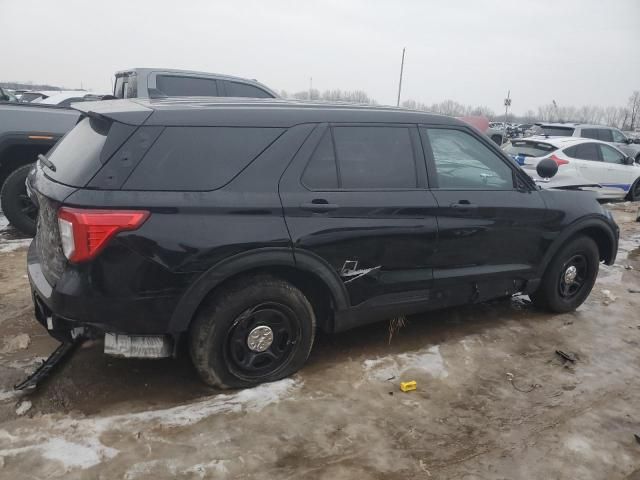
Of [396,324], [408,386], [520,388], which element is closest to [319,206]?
[408,386]

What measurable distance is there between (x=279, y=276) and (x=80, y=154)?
4.40ft

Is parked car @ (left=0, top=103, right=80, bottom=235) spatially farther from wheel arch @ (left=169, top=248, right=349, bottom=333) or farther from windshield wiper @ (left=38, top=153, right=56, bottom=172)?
wheel arch @ (left=169, top=248, right=349, bottom=333)

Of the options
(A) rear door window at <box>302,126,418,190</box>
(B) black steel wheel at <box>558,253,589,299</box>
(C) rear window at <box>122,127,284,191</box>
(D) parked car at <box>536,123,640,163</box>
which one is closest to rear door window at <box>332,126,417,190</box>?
(A) rear door window at <box>302,126,418,190</box>

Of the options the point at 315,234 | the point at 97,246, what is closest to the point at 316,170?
the point at 315,234

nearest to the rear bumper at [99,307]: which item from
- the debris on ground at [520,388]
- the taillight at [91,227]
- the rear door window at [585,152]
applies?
the taillight at [91,227]

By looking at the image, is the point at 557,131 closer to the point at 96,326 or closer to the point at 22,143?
the point at 22,143

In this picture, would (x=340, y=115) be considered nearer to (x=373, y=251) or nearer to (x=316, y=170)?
(x=316, y=170)

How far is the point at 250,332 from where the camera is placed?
123 inches

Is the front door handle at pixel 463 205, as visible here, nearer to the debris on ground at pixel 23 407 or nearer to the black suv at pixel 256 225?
the black suv at pixel 256 225

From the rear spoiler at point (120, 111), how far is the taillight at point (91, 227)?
54cm

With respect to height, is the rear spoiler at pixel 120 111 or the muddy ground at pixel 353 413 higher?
the rear spoiler at pixel 120 111

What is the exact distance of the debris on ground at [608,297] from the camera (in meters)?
5.24

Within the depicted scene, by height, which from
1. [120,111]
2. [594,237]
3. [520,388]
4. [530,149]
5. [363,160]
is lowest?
[520,388]

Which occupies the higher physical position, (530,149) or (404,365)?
(530,149)
